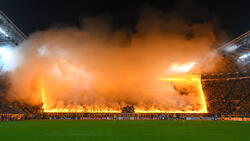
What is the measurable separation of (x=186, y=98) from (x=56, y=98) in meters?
25.8

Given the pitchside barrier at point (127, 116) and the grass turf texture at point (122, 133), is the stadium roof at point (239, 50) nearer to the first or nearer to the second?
the pitchside barrier at point (127, 116)

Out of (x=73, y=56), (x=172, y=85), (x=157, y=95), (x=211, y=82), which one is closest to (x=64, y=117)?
(x=73, y=56)

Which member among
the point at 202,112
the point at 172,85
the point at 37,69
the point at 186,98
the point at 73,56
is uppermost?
the point at 73,56

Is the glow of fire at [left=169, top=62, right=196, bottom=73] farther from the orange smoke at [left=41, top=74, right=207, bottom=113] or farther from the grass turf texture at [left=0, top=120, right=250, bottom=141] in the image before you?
the grass turf texture at [left=0, top=120, right=250, bottom=141]

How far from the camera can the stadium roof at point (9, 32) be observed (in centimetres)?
2369

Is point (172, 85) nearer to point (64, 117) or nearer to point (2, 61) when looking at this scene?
point (64, 117)

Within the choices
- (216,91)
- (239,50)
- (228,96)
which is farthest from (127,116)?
(239,50)

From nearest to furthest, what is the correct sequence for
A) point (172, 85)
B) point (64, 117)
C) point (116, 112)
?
point (64, 117) < point (116, 112) < point (172, 85)

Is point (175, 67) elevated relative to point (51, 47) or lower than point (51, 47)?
lower

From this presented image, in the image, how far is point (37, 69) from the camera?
30438 millimetres

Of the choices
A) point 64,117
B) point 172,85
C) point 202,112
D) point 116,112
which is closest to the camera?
point 64,117

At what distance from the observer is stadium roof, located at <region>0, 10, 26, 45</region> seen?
2369 centimetres

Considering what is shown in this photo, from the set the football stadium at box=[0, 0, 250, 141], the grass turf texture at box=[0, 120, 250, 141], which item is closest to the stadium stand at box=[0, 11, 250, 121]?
the football stadium at box=[0, 0, 250, 141]

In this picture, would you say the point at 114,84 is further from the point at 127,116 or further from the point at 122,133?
the point at 122,133
